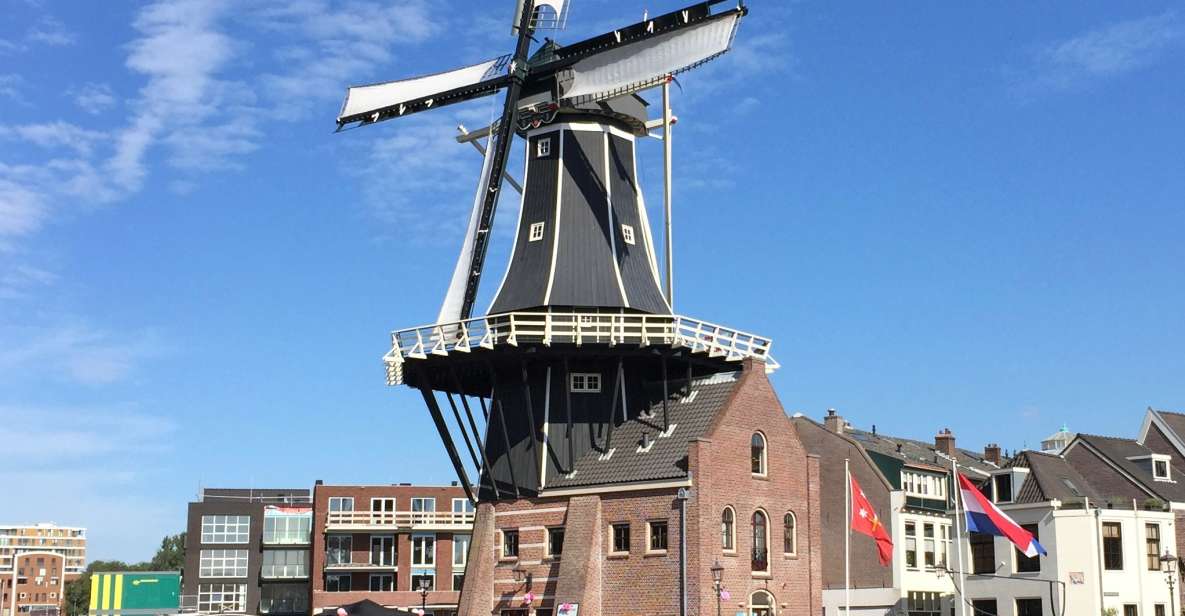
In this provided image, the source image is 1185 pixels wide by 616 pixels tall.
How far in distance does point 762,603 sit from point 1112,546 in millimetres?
16558

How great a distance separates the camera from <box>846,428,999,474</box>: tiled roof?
6297cm

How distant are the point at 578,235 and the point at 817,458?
11627mm

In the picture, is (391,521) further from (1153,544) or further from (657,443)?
(1153,544)

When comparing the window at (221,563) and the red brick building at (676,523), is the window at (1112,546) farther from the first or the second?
the window at (221,563)

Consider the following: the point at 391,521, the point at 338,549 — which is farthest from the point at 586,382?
the point at 338,549

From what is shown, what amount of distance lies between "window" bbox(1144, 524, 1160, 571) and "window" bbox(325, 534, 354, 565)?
43833 millimetres

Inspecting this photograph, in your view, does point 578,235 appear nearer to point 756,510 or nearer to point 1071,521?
point 756,510

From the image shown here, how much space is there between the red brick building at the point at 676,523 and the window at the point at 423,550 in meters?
32.4

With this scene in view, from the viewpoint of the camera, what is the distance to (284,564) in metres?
86.1

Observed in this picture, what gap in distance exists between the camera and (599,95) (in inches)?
1850

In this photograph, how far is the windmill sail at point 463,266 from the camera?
47125mm

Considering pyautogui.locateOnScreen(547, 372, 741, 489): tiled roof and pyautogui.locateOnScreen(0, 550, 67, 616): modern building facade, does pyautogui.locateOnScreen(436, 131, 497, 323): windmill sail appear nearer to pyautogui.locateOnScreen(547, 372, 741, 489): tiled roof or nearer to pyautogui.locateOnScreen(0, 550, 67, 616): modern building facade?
pyautogui.locateOnScreen(547, 372, 741, 489): tiled roof

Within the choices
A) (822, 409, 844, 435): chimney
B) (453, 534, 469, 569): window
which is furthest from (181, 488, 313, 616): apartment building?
(822, 409, 844, 435): chimney

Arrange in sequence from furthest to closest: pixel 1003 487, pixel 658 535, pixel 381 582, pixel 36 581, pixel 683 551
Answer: pixel 36 581 < pixel 381 582 < pixel 1003 487 < pixel 658 535 < pixel 683 551
